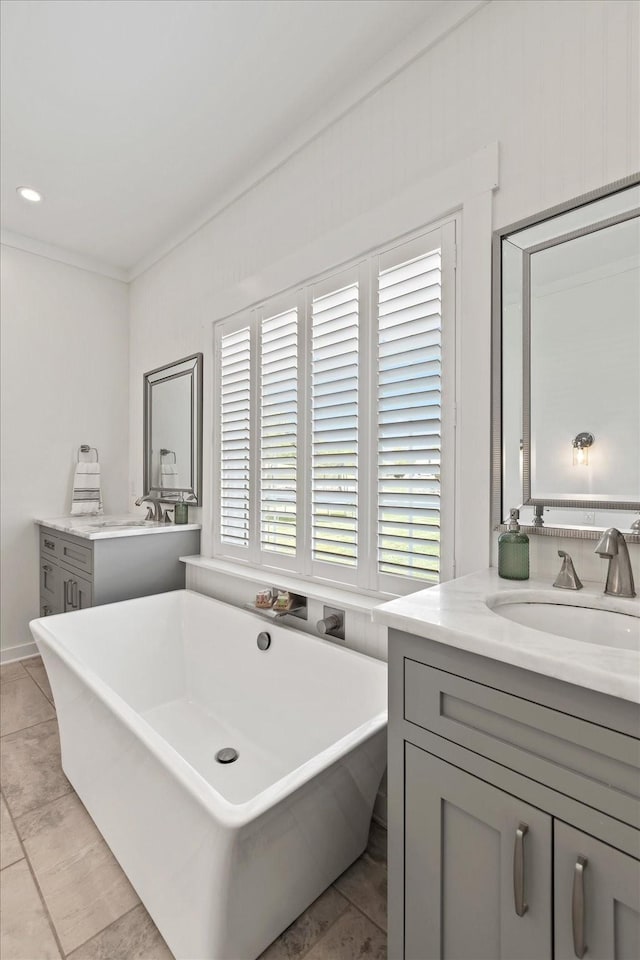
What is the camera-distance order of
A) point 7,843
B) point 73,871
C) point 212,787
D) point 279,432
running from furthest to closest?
point 279,432 < point 7,843 < point 73,871 < point 212,787

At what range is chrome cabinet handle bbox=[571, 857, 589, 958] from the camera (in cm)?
75

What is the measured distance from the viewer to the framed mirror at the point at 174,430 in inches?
113

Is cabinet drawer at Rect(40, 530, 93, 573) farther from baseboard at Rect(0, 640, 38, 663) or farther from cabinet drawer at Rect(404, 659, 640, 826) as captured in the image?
cabinet drawer at Rect(404, 659, 640, 826)

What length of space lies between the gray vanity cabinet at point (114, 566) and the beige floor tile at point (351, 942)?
1851mm

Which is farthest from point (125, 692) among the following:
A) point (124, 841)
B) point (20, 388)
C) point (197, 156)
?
point (197, 156)

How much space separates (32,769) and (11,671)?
4.12ft

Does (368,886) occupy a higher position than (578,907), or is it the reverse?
(578,907)

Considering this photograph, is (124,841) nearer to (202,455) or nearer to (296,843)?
(296,843)

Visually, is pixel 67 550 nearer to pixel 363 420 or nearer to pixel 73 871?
pixel 73 871

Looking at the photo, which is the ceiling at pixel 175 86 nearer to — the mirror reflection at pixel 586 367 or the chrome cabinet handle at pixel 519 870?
the mirror reflection at pixel 586 367

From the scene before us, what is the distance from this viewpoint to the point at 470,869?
35.4 inches

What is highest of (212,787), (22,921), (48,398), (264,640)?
(48,398)

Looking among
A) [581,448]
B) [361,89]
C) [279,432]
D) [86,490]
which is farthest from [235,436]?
[581,448]

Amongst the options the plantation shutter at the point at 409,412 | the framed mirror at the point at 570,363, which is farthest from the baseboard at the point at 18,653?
the framed mirror at the point at 570,363
